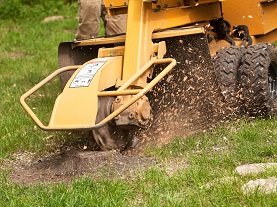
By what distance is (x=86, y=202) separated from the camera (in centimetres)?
396

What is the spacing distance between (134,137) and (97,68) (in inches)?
25.9

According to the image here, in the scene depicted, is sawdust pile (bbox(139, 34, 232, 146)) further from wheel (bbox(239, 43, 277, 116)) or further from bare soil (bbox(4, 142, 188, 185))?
bare soil (bbox(4, 142, 188, 185))

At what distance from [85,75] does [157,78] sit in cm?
58

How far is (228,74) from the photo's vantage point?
5715 millimetres

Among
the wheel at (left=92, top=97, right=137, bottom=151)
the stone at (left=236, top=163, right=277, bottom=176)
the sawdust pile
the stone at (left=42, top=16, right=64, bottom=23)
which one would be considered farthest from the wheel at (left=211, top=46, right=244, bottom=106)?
the stone at (left=42, top=16, right=64, bottom=23)

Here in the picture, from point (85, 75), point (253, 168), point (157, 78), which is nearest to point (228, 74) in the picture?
point (157, 78)

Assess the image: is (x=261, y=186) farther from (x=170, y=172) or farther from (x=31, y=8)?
(x=31, y=8)

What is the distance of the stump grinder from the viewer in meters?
4.82

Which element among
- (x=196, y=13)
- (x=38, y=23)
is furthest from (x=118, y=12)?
(x=38, y=23)

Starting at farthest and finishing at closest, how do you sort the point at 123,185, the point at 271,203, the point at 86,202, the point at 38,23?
1. the point at 38,23
2. the point at 123,185
3. the point at 86,202
4. the point at 271,203

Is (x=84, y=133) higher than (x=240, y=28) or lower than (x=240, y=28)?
lower

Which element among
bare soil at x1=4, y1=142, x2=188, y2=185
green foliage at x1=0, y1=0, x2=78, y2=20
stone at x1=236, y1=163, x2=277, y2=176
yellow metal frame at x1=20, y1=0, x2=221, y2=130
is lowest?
stone at x1=236, y1=163, x2=277, y2=176

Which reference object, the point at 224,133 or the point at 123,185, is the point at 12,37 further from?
the point at 123,185

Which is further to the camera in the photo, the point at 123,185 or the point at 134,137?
the point at 134,137
